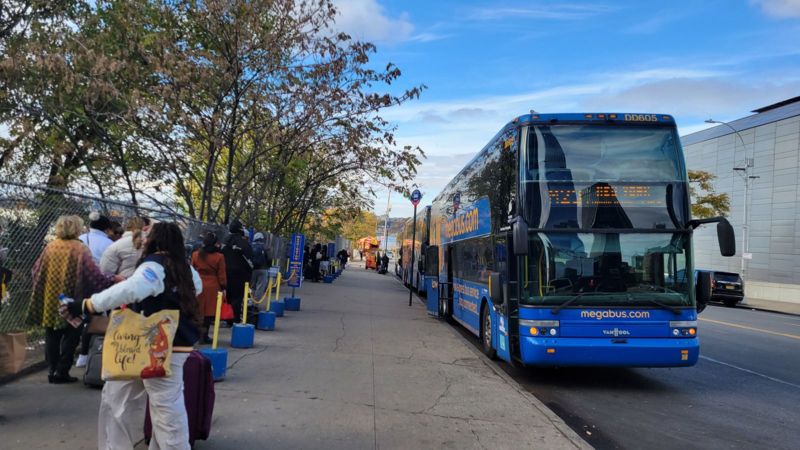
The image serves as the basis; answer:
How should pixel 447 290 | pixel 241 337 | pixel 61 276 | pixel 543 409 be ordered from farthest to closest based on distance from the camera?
pixel 447 290 < pixel 241 337 < pixel 543 409 < pixel 61 276

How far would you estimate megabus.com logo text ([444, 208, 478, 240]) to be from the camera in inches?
461

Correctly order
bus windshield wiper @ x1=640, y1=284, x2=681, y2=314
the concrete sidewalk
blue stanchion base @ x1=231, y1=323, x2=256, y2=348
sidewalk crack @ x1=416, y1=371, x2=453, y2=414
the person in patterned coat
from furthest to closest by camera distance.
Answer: blue stanchion base @ x1=231, y1=323, x2=256, y2=348 < bus windshield wiper @ x1=640, y1=284, x2=681, y2=314 < sidewalk crack @ x1=416, y1=371, x2=453, y2=414 < the person in patterned coat < the concrete sidewalk

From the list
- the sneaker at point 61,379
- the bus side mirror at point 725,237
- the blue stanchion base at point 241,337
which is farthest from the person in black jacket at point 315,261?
the bus side mirror at point 725,237

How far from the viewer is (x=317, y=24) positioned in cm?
1315

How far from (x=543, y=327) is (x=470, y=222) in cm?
446

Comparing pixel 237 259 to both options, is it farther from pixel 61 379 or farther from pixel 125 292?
pixel 125 292

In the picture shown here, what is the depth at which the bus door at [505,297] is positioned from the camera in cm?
823

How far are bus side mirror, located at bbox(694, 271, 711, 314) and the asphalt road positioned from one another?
4.12 ft

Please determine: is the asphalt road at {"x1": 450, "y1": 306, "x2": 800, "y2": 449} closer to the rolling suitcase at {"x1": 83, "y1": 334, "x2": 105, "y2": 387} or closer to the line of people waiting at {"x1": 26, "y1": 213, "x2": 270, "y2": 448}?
the line of people waiting at {"x1": 26, "y1": 213, "x2": 270, "y2": 448}

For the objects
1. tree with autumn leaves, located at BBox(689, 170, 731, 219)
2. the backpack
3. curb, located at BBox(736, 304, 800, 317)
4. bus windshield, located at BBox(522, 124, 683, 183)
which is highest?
tree with autumn leaves, located at BBox(689, 170, 731, 219)

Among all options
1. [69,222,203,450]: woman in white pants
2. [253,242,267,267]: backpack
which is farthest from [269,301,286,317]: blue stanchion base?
[69,222,203,450]: woman in white pants

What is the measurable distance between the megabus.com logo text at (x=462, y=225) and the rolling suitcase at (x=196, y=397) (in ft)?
24.4

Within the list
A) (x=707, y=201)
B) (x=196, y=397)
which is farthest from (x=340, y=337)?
(x=707, y=201)

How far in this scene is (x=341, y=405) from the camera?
650 cm
